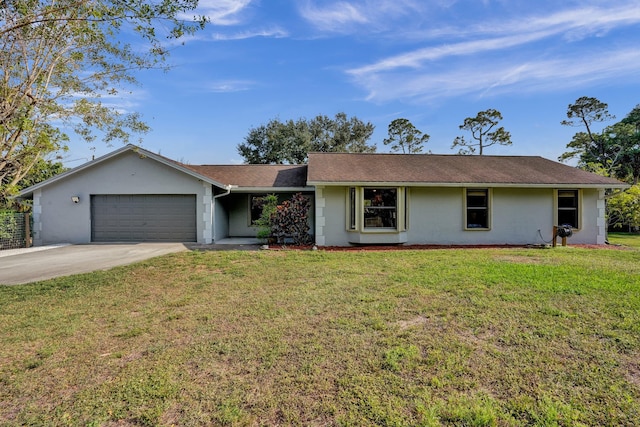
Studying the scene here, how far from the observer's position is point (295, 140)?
32.6m

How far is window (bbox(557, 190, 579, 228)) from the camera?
1298cm

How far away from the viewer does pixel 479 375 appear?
3.12 meters

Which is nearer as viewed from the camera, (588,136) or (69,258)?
(69,258)

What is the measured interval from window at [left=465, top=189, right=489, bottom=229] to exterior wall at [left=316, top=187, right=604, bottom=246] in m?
0.22

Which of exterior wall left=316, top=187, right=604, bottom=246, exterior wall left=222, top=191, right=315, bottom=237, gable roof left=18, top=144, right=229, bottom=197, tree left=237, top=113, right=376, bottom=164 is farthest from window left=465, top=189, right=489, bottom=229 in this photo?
tree left=237, top=113, right=376, bottom=164

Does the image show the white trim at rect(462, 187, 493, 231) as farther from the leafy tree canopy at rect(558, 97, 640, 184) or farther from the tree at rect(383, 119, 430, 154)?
the tree at rect(383, 119, 430, 154)

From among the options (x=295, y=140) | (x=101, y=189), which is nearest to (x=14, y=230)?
(x=101, y=189)

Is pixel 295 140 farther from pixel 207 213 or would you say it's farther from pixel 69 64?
pixel 69 64

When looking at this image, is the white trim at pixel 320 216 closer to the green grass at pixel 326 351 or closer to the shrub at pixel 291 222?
the shrub at pixel 291 222

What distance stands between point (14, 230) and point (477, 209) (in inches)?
721

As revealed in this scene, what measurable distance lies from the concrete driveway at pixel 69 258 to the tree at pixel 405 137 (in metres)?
32.1

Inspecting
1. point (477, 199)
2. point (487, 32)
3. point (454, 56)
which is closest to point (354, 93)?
point (454, 56)

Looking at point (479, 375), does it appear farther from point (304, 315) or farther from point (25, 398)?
point (25, 398)

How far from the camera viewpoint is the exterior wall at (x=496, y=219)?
12695 millimetres
